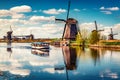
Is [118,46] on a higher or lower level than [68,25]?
lower

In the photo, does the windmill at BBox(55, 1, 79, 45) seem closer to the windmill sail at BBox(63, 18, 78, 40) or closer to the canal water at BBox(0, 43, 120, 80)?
the windmill sail at BBox(63, 18, 78, 40)

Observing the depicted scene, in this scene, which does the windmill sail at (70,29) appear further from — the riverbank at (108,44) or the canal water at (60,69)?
the canal water at (60,69)

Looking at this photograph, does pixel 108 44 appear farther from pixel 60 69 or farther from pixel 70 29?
pixel 60 69

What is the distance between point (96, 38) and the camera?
55125 mm

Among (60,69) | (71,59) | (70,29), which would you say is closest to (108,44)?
(70,29)

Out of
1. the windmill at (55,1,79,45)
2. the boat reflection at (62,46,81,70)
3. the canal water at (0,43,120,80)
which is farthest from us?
the windmill at (55,1,79,45)

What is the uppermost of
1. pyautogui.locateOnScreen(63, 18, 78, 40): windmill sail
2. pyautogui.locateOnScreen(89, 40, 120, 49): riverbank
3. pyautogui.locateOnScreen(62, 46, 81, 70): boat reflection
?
pyautogui.locateOnScreen(63, 18, 78, 40): windmill sail

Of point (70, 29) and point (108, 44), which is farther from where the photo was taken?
point (70, 29)

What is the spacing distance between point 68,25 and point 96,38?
1188cm

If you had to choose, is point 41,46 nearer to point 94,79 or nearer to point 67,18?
point 67,18

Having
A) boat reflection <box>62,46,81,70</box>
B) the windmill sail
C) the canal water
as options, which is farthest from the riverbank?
the canal water

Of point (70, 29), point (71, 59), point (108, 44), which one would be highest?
point (70, 29)

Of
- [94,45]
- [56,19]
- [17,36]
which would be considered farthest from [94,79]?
[17,36]

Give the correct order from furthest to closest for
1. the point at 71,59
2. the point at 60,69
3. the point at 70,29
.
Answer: the point at 70,29 < the point at 71,59 < the point at 60,69
